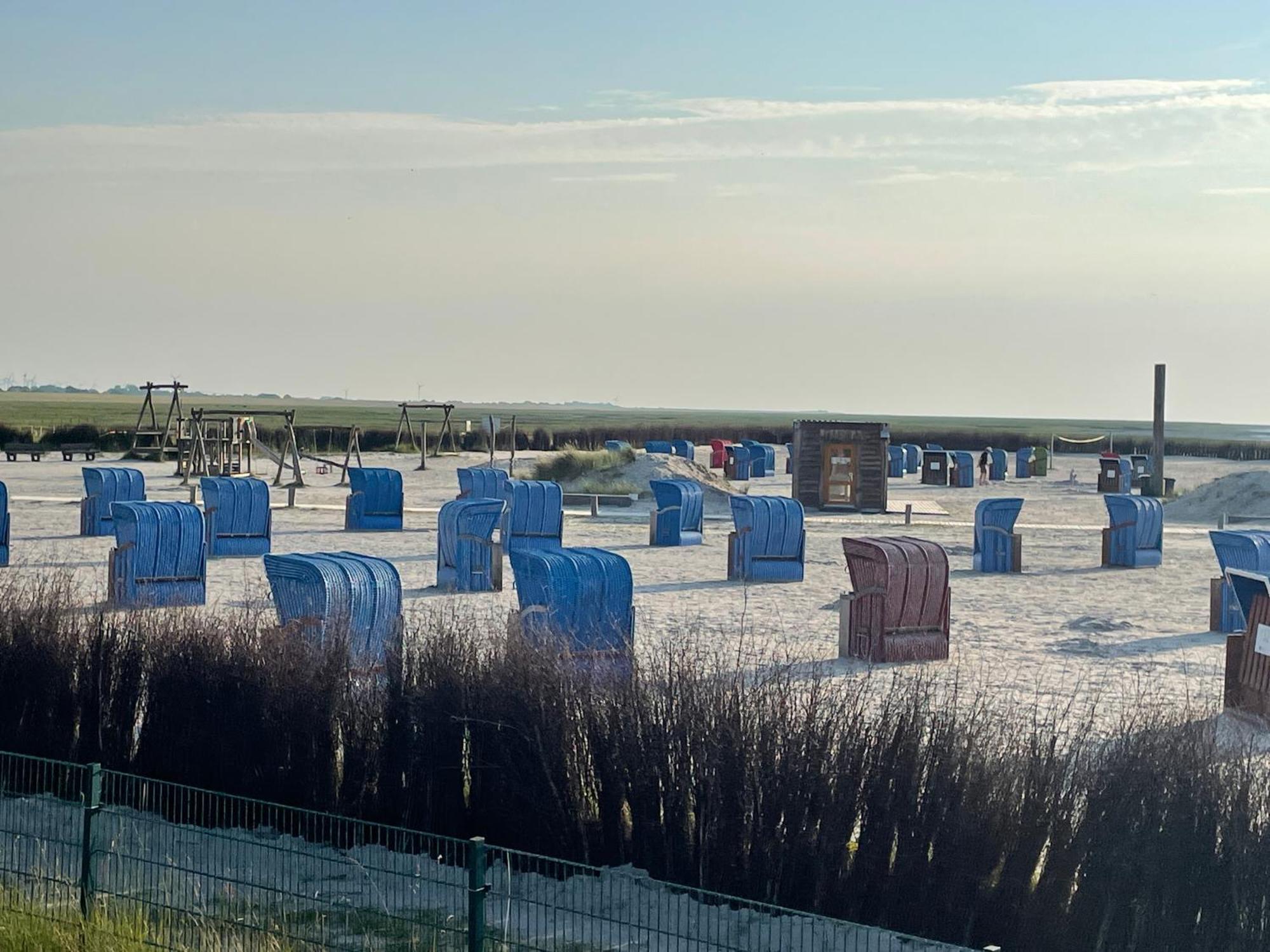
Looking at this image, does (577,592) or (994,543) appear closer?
(577,592)

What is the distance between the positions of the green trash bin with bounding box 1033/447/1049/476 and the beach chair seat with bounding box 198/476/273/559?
41.4 meters

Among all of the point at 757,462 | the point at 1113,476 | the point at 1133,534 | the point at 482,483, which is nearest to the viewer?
the point at 1133,534

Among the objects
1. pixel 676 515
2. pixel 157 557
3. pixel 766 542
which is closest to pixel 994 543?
pixel 766 542

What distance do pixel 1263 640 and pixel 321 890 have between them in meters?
8.36

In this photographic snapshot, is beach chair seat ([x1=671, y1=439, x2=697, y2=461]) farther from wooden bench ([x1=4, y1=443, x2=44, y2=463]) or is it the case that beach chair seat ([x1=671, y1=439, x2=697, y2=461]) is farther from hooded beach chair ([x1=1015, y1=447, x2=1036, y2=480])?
wooden bench ([x1=4, y1=443, x2=44, y2=463])

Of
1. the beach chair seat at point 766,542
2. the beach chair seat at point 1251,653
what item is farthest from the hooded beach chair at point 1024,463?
the beach chair seat at point 1251,653

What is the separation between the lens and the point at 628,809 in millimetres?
8469

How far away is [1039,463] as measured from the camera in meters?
60.8

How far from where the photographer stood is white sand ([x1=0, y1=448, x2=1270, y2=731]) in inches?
606

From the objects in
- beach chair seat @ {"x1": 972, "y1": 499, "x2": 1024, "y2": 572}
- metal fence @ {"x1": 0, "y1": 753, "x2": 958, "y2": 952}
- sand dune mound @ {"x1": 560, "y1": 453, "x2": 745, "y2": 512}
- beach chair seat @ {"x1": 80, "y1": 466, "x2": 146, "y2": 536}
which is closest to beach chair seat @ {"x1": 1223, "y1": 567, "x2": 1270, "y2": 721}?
metal fence @ {"x1": 0, "y1": 753, "x2": 958, "y2": 952}

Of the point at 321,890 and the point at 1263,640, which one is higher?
the point at 1263,640

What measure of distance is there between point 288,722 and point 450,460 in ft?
168

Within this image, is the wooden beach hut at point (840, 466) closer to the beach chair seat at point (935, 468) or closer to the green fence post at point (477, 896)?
the beach chair seat at point (935, 468)

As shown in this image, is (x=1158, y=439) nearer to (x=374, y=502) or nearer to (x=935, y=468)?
(x=935, y=468)
